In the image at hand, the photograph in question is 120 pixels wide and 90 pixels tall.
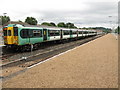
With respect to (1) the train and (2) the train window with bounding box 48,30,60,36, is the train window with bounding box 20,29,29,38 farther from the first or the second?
(2) the train window with bounding box 48,30,60,36

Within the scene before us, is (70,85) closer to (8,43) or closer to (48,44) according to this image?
A: (8,43)

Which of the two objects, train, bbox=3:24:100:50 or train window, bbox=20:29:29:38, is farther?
train window, bbox=20:29:29:38

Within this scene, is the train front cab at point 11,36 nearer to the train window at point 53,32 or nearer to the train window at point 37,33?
the train window at point 37,33

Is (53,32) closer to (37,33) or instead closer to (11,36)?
(37,33)

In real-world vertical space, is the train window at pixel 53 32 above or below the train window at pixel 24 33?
above

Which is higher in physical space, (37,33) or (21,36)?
(37,33)

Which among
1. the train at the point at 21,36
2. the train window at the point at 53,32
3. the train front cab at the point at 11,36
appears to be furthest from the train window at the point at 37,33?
the train window at the point at 53,32

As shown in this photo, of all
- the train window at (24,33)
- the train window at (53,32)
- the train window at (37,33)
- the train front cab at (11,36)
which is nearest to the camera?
the train front cab at (11,36)

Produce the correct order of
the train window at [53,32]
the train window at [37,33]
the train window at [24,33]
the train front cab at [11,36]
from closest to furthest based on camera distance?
the train front cab at [11,36] < the train window at [24,33] < the train window at [37,33] < the train window at [53,32]

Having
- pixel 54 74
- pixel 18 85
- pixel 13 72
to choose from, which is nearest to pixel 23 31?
pixel 13 72

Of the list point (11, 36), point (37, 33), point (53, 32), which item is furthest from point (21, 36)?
point (53, 32)

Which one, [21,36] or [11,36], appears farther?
[21,36]

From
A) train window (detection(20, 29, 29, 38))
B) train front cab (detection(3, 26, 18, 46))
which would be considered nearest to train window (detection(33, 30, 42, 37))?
train window (detection(20, 29, 29, 38))

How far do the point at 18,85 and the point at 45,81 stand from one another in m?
1.25
